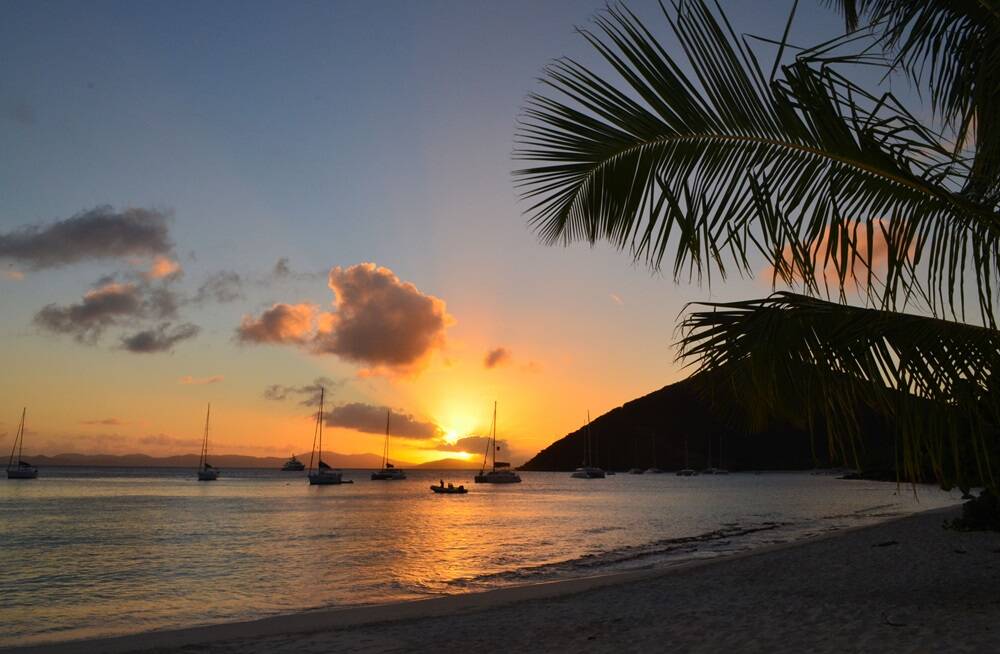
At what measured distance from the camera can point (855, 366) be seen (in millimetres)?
4258

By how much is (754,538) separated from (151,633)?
23213 millimetres

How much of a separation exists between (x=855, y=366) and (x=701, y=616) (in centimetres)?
701

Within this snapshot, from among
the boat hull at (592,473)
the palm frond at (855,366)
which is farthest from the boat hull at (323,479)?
the palm frond at (855,366)

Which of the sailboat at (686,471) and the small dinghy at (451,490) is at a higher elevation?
the sailboat at (686,471)

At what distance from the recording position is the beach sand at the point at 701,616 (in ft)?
27.1

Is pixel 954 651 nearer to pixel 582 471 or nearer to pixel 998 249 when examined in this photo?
pixel 998 249

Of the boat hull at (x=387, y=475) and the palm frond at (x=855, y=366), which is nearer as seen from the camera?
the palm frond at (x=855, y=366)

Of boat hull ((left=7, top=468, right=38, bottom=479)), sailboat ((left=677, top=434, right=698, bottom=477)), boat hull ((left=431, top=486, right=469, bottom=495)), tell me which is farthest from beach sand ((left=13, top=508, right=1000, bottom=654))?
sailboat ((left=677, top=434, right=698, bottom=477))

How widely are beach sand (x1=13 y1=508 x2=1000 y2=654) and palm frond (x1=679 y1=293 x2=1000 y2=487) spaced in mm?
4015

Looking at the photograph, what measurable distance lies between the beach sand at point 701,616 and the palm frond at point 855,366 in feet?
13.2

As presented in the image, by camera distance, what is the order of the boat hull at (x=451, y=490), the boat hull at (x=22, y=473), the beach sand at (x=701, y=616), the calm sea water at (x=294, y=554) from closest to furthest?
the beach sand at (x=701, y=616)
the calm sea water at (x=294, y=554)
the boat hull at (x=451, y=490)
the boat hull at (x=22, y=473)

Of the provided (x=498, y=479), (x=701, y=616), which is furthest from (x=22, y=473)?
(x=701, y=616)

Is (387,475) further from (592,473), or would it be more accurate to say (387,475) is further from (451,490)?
(451,490)

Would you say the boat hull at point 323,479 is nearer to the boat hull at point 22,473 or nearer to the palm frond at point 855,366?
the boat hull at point 22,473
